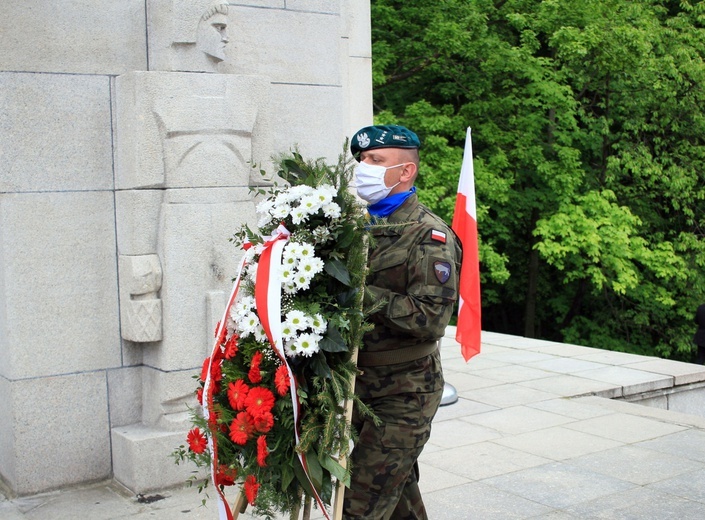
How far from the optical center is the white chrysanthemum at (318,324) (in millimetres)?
3061

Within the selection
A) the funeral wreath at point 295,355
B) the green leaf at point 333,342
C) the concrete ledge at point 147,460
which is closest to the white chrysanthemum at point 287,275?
the funeral wreath at point 295,355

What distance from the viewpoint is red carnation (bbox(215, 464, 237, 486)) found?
3231 millimetres

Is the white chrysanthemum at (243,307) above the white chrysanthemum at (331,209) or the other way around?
the other way around

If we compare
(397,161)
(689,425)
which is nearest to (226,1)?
(397,161)

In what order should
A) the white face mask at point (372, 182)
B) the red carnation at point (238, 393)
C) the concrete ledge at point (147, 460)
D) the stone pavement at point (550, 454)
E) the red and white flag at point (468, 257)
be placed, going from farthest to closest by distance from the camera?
the red and white flag at point (468, 257), the concrete ledge at point (147, 460), the stone pavement at point (550, 454), the white face mask at point (372, 182), the red carnation at point (238, 393)

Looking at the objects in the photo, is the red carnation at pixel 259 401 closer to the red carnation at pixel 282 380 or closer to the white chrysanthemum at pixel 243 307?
the red carnation at pixel 282 380

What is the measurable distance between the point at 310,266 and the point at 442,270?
0.56 m

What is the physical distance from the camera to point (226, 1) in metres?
5.19

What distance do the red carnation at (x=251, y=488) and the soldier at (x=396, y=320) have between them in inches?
19.0

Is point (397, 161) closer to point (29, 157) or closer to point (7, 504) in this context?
point (29, 157)

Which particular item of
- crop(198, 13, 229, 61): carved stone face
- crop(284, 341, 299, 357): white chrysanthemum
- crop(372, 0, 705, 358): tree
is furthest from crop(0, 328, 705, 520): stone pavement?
crop(372, 0, 705, 358): tree

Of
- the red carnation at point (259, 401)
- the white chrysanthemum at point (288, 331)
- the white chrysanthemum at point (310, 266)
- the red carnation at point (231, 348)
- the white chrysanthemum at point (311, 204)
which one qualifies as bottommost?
the red carnation at point (259, 401)

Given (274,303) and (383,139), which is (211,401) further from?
(383,139)

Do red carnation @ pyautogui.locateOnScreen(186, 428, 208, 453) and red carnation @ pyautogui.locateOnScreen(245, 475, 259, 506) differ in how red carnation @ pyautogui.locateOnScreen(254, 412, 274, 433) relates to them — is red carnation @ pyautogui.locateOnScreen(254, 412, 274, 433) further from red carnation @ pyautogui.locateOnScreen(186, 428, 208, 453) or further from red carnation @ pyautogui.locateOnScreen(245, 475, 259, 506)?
red carnation @ pyautogui.locateOnScreen(186, 428, 208, 453)
